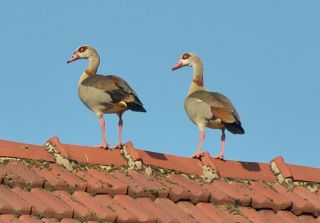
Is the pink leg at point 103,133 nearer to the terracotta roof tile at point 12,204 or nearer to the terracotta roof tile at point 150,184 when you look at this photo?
the terracotta roof tile at point 150,184

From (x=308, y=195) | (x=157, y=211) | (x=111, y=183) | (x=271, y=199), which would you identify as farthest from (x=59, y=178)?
(x=308, y=195)

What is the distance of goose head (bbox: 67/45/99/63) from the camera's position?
36.2ft

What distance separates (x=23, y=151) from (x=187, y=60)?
422cm

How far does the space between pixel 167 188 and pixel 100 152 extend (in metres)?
0.65

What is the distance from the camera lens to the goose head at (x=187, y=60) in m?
11.5

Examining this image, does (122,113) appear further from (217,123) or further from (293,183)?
(293,183)

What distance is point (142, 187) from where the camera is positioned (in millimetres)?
7625

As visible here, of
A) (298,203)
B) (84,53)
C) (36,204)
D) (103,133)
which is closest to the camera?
(36,204)

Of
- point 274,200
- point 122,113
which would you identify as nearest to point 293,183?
point 274,200

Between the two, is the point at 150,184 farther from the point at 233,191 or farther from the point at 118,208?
the point at 233,191

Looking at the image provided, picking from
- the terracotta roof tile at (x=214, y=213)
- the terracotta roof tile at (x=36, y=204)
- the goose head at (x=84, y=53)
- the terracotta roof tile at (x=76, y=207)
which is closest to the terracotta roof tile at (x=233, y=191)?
the terracotta roof tile at (x=214, y=213)

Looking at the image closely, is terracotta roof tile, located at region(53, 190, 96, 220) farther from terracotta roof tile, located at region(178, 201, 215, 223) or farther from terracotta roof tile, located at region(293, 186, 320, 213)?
terracotta roof tile, located at region(293, 186, 320, 213)

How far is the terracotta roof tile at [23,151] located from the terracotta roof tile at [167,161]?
74 cm

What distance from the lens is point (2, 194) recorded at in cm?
675
